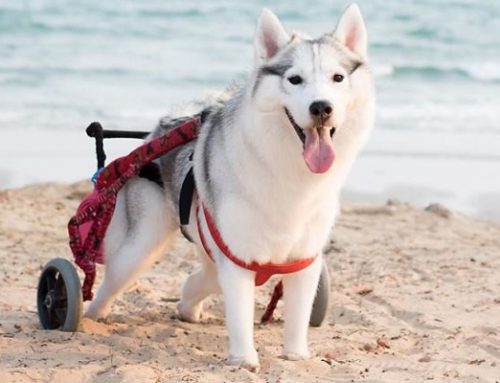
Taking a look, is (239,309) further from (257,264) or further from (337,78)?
(337,78)

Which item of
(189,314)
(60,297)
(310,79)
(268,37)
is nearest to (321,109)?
(310,79)

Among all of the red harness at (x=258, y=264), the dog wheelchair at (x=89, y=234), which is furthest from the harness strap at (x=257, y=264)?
the dog wheelchair at (x=89, y=234)

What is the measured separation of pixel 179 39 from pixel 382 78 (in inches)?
212

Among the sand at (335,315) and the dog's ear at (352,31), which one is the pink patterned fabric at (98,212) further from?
the dog's ear at (352,31)

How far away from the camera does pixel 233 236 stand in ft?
17.8

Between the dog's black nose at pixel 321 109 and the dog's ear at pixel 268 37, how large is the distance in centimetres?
49

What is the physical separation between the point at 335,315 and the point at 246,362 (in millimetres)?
1596

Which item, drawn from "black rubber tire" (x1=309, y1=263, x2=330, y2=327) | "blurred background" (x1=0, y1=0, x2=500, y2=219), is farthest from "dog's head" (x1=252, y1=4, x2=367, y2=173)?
"black rubber tire" (x1=309, y1=263, x2=330, y2=327)

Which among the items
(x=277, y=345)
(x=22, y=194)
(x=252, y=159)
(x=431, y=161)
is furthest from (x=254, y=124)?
(x=431, y=161)

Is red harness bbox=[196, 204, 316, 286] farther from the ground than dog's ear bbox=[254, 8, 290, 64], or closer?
closer

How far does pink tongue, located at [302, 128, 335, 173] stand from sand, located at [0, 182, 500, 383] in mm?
1009

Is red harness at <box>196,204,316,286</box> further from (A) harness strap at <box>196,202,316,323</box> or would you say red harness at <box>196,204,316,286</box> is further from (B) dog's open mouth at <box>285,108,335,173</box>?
(B) dog's open mouth at <box>285,108,335,173</box>

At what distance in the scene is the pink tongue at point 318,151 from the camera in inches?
198

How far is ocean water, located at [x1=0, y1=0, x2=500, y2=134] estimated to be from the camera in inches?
609
